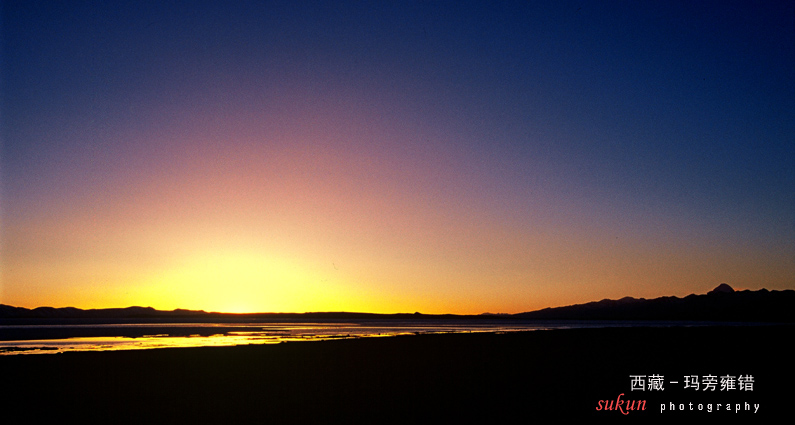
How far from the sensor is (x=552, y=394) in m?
14.6

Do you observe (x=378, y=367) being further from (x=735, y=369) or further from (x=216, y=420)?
(x=735, y=369)

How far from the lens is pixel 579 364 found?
21609mm

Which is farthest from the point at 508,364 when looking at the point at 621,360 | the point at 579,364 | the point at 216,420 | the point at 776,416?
the point at 216,420

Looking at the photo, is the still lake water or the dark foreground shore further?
the still lake water

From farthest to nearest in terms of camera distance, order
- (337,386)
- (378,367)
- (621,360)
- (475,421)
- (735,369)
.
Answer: (621,360) < (378,367) < (735,369) < (337,386) < (475,421)

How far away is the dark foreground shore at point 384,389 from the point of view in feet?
39.8

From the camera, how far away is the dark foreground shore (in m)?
12.1

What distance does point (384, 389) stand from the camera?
51.5ft

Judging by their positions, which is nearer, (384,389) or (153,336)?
(384,389)

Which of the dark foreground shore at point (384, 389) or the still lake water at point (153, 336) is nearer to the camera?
the dark foreground shore at point (384, 389)

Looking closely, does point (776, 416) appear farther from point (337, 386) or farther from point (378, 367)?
point (378, 367)

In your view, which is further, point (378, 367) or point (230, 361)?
point (230, 361)

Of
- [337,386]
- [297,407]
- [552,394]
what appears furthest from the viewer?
[337,386]

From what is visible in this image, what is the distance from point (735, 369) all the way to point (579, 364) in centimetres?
512
